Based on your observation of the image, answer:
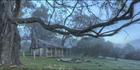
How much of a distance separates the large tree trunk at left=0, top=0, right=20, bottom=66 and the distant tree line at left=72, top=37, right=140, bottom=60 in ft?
11.9

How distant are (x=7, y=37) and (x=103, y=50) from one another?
1493cm

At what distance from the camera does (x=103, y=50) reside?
30.5 m

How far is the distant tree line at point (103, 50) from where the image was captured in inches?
806

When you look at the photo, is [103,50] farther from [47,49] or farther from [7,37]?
[47,49]

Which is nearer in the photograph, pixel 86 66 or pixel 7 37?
pixel 7 37

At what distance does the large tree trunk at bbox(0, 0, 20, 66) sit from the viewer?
16125 mm

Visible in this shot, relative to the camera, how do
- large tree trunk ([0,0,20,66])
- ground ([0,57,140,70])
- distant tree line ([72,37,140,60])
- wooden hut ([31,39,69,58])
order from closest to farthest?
large tree trunk ([0,0,20,66]) < ground ([0,57,140,70]) < distant tree line ([72,37,140,60]) < wooden hut ([31,39,69,58])

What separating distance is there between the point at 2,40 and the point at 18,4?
2639 mm

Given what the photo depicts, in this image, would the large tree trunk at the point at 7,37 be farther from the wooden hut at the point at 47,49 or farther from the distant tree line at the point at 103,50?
the wooden hut at the point at 47,49

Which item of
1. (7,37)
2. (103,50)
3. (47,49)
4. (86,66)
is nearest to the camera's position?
(7,37)

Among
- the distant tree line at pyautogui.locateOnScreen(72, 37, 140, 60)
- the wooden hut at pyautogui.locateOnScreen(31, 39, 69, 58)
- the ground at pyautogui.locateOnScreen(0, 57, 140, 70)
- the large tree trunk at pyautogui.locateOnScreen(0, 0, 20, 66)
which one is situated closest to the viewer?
the large tree trunk at pyautogui.locateOnScreen(0, 0, 20, 66)

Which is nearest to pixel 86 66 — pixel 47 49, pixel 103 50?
pixel 103 50

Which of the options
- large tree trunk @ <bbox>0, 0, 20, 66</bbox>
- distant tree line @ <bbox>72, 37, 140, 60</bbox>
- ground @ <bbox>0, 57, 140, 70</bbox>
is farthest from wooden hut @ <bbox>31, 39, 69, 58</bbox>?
large tree trunk @ <bbox>0, 0, 20, 66</bbox>

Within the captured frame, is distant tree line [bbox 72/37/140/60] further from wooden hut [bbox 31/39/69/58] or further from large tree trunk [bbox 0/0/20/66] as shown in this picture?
wooden hut [bbox 31/39/69/58]
